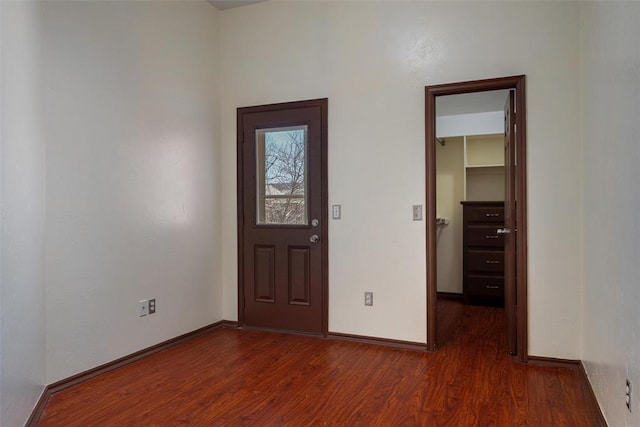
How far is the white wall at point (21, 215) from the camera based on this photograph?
1.70 metres

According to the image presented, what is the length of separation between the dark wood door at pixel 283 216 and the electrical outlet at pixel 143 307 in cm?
97

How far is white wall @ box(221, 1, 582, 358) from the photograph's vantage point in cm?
285

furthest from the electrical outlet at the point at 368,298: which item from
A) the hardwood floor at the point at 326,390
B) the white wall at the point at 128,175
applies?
the white wall at the point at 128,175

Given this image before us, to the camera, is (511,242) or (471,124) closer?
(511,242)

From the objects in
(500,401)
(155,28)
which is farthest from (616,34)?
(155,28)

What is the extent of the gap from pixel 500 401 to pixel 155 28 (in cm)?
349

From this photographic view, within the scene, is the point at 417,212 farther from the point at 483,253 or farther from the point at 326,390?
the point at 483,253

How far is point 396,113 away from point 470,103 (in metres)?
1.92

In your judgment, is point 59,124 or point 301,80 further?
point 301,80

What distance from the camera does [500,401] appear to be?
232 centimetres

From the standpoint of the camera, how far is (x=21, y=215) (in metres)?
1.91

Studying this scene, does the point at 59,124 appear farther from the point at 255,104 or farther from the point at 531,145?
the point at 531,145

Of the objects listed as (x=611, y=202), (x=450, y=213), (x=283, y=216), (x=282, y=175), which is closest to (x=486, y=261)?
(x=450, y=213)

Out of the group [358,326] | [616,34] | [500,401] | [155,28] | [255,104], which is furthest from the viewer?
[255,104]
